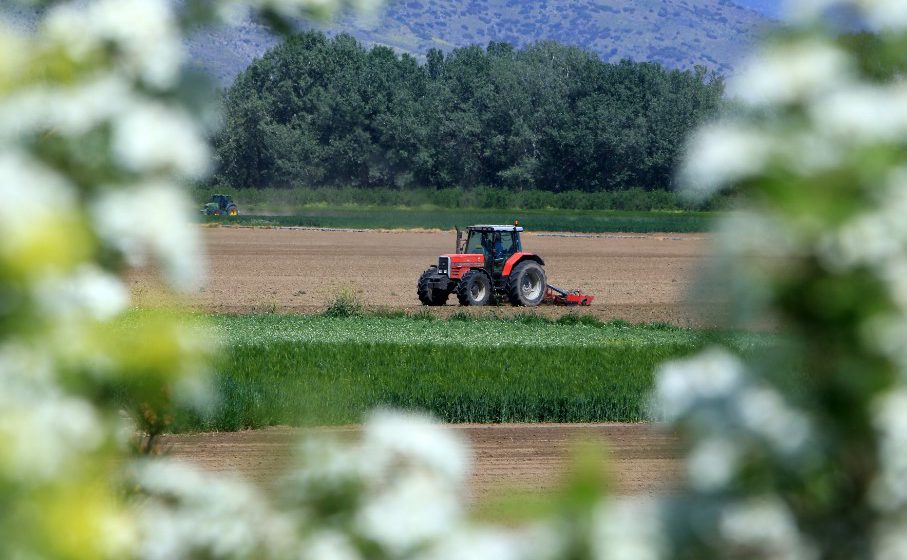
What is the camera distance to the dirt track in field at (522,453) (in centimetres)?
1102

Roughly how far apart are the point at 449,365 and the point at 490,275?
35.1ft

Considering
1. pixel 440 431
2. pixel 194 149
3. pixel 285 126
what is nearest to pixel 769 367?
pixel 440 431

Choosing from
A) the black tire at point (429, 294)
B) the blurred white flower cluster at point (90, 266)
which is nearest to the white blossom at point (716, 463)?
the blurred white flower cluster at point (90, 266)

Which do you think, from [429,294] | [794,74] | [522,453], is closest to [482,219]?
[429,294]

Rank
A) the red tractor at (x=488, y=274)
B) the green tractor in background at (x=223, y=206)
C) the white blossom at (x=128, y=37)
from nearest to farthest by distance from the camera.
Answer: the white blossom at (x=128, y=37) → the red tractor at (x=488, y=274) → the green tractor in background at (x=223, y=206)

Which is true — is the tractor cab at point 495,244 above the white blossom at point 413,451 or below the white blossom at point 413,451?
below

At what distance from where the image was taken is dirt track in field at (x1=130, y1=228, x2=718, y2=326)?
1136 inches

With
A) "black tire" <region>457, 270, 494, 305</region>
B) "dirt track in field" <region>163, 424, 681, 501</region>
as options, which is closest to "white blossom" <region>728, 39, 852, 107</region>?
"dirt track in field" <region>163, 424, 681, 501</region>

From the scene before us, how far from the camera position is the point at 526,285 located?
28297 mm

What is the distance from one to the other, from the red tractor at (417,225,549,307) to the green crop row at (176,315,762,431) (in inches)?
93.5

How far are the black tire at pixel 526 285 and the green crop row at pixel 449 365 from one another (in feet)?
8.09

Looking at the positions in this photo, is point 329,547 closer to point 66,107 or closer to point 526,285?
point 66,107

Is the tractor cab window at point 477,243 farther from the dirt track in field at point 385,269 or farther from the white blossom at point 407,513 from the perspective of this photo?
the white blossom at point 407,513

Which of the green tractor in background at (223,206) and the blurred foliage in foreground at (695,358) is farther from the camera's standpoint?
the green tractor in background at (223,206)
